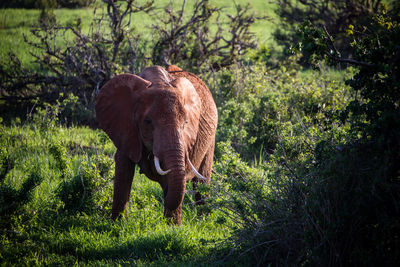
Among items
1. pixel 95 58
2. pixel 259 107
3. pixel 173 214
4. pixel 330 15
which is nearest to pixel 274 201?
pixel 173 214

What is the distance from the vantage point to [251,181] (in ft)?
15.4

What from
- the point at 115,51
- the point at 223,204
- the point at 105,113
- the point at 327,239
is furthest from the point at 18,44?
the point at 327,239

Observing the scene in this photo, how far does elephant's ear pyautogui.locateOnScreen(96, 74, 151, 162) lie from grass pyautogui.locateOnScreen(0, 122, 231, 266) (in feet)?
3.13

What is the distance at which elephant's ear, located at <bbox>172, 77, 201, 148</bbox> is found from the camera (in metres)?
5.12

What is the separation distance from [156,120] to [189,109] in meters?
0.59

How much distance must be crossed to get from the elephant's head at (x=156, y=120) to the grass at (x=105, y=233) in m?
0.50

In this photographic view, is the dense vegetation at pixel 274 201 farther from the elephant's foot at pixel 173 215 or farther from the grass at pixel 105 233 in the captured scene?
the elephant's foot at pixel 173 215

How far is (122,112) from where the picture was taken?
5.19 m

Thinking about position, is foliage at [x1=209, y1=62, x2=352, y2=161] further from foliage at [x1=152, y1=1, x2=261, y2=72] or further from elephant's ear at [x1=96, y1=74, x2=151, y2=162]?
elephant's ear at [x1=96, y1=74, x2=151, y2=162]

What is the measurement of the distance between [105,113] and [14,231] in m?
1.78

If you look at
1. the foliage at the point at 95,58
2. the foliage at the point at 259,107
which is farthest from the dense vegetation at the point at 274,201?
the foliage at the point at 95,58

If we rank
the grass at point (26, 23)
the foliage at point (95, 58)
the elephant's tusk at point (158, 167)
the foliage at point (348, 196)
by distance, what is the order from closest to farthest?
1. the foliage at point (348, 196)
2. the elephant's tusk at point (158, 167)
3. the foliage at point (95, 58)
4. the grass at point (26, 23)

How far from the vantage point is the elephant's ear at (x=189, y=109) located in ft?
16.8

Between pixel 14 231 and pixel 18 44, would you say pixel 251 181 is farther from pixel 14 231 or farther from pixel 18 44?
pixel 18 44
